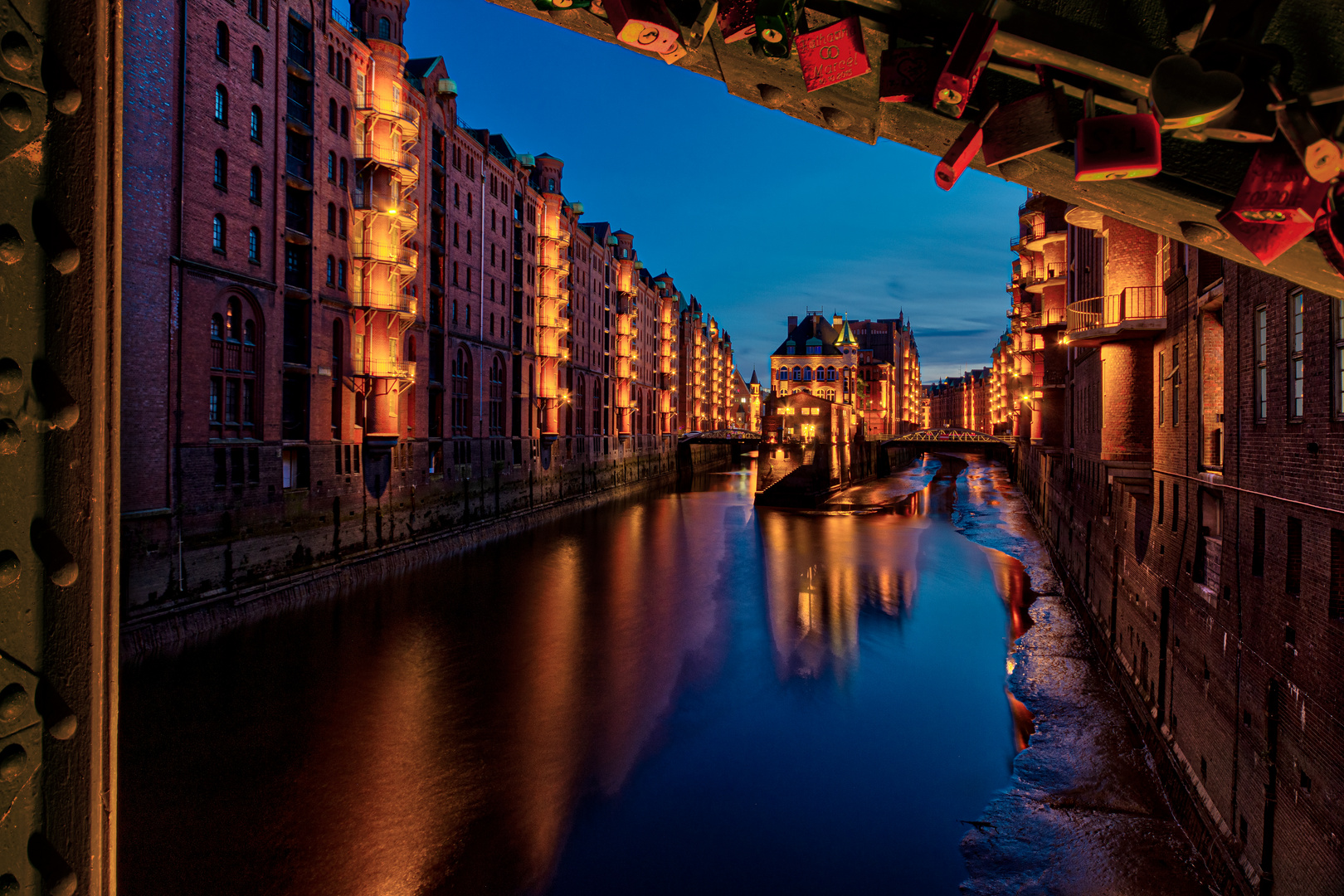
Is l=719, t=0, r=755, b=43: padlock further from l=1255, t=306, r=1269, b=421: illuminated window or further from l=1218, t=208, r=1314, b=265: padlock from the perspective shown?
l=1255, t=306, r=1269, b=421: illuminated window

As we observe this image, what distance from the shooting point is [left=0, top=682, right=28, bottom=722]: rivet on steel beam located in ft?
4.58

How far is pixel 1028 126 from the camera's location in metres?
2.91

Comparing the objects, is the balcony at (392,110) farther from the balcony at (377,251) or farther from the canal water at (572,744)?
the canal water at (572,744)

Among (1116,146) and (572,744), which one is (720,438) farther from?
(1116,146)

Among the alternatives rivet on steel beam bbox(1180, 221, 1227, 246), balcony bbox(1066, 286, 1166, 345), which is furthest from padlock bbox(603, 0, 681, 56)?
balcony bbox(1066, 286, 1166, 345)

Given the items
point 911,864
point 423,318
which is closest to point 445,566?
point 423,318

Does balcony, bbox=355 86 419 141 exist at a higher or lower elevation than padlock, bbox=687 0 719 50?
higher

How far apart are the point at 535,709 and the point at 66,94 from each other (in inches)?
597

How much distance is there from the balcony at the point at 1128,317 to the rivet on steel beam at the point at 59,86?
16.5 meters

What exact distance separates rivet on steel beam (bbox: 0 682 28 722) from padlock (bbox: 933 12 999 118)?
305cm

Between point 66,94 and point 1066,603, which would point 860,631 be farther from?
point 66,94

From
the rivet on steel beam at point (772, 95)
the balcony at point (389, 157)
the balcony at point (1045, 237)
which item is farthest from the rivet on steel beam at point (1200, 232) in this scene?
the balcony at point (1045, 237)

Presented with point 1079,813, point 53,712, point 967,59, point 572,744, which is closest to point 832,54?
point 967,59

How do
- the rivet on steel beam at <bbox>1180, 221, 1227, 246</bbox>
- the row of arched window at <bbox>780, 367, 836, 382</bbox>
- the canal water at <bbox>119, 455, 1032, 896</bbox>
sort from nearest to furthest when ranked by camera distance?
the rivet on steel beam at <bbox>1180, 221, 1227, 246</bbox> < the canal water at <bbox>119, 455, 1032, 896</bbox> < the row of arched window at <bbox>780, 367, 836, 382</bbox>
